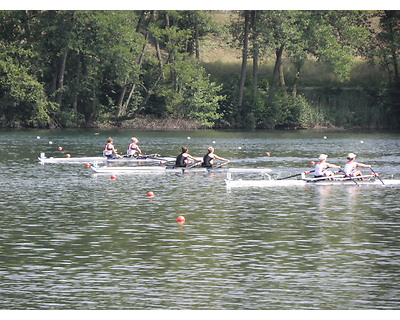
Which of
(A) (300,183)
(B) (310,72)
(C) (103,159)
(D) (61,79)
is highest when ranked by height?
(B) (310,72)

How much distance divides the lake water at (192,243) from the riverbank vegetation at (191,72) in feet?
88.8

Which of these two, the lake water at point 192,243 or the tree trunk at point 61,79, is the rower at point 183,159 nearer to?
the lake water at point 192,243

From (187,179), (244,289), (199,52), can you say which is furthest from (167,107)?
(244,289)

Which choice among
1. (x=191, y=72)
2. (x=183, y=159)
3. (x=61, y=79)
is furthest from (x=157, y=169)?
(x=61, y=79)

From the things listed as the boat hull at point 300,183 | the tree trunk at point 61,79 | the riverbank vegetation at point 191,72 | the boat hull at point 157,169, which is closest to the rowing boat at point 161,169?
the boat hull at point 157,169

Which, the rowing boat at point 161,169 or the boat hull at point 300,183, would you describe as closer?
the boat hull at point 300,183

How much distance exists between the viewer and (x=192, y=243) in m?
15.9

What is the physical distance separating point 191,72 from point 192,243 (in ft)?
140

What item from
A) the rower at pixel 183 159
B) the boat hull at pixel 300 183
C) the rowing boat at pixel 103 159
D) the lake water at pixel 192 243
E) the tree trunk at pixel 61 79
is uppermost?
the tree trunk at pixel 61 79

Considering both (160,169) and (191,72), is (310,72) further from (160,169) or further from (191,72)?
(160,169)

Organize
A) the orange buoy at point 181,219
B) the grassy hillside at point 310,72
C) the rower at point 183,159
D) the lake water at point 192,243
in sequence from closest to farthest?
the lake water at point 192,243, the orange buoy at point 181,219, the rower at point 183,159, the grassy hillside at point 310,72

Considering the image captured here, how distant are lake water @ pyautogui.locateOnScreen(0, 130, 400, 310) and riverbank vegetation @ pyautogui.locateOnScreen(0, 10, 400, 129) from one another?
27.1m

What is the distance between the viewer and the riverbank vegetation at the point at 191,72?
183 feet

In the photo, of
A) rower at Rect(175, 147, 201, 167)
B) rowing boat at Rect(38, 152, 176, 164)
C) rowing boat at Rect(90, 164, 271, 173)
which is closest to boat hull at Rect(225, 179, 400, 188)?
rowing boat at Rect(90, 164, 271, 173)
